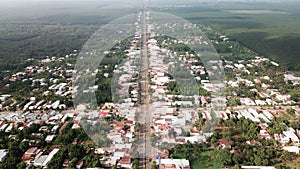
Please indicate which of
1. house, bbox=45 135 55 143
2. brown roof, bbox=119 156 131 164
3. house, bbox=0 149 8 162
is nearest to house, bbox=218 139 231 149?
brown roof, bbox=119 156 131 164

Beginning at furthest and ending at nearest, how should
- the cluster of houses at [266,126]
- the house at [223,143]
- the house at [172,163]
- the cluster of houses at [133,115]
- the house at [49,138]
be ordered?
the house at [49,138], the cluster of houses at [266,126], the house at [223,143], the cluster of houses at [133,115], the house at [172,163]

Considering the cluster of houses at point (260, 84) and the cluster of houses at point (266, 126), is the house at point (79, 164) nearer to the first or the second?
the cluster of houses at point (266, 126)

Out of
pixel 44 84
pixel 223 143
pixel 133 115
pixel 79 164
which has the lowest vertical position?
pixel 79 164

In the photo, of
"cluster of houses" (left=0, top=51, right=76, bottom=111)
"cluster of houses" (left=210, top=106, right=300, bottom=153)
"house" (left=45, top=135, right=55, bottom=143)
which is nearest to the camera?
"cluster of houses" (left=210, top=106, right=300, bottom=153)

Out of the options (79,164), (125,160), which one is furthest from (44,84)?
(125,160)

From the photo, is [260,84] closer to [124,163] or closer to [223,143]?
[223,143]

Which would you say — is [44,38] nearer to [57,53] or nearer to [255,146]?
[57,53]

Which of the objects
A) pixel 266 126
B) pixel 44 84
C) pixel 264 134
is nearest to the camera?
pixel 264 134

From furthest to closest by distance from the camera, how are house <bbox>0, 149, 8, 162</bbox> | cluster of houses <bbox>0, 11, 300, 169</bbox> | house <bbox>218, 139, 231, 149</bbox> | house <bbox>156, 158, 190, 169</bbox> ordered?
house <bbox>218, 139, 231, 149</bbox>, cluster of houses <bbox>0, 11, 300, 169</bbox>, house <bbox>0, 149, 8, 162</bbox>, house <bbox>156, 158, 190, 169</bbox>

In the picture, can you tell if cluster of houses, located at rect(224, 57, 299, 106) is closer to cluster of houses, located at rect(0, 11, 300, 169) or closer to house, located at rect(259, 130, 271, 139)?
cluster of houses, located at rect(0, 11, 300, 169)

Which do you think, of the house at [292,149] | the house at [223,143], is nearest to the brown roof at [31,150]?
the house at [223,143]

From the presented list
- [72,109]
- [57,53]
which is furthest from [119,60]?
[72,109]
